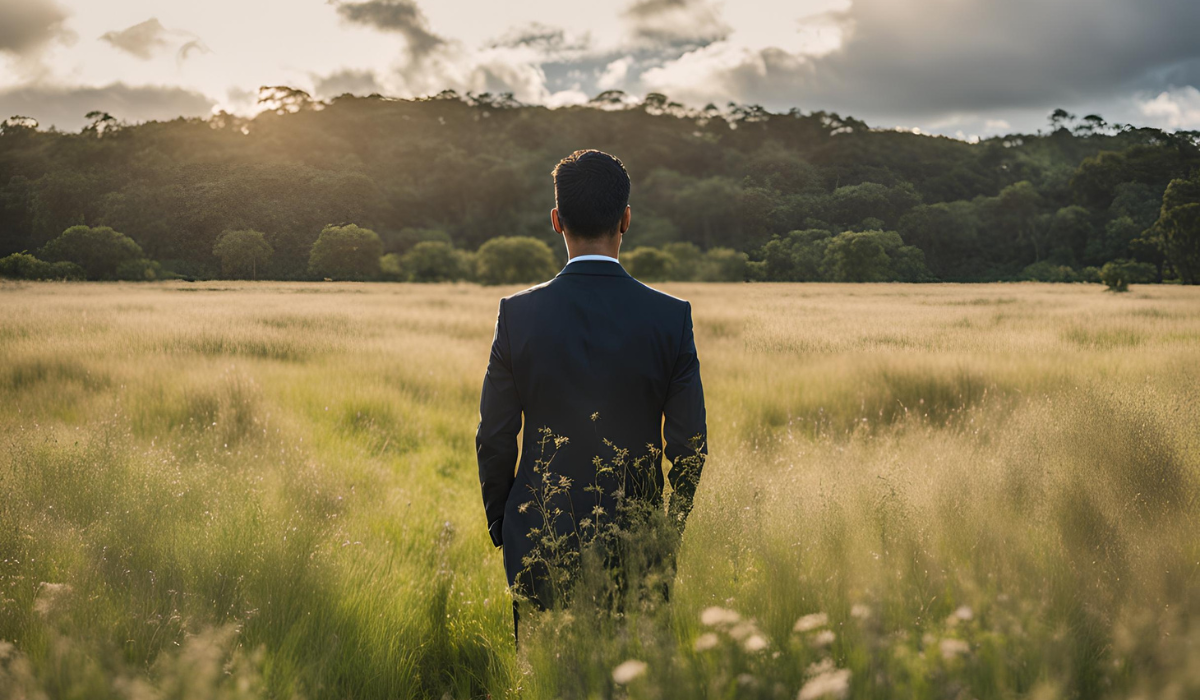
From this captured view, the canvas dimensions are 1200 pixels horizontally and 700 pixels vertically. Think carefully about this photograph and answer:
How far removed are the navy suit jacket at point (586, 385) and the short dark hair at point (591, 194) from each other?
154 millimetres

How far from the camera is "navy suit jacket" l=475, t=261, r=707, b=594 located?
217cm

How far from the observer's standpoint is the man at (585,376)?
7.15 feet

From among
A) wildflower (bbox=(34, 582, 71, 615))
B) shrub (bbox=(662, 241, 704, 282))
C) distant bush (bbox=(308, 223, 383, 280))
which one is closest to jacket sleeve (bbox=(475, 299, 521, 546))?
wildflower (bbox=(34, 582, 71, 615))

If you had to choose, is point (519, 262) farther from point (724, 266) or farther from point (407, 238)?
point (407, 238)

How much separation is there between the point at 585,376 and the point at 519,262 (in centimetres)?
3281

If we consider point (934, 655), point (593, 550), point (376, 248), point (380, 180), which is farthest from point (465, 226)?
point (934, 655)

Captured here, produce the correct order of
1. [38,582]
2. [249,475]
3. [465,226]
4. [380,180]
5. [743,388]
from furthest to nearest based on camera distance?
[465,226]
[743,388]
[380,180]
[249,475]
[38,582]

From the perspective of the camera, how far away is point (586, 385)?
2201 millimetres

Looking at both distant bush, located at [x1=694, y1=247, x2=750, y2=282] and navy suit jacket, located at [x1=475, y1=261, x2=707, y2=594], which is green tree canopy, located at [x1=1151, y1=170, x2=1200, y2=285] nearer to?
distant bush, located at [x1=694, y1=247, x2=750, y2=282]

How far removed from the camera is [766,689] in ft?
5.87

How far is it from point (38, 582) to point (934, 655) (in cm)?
380

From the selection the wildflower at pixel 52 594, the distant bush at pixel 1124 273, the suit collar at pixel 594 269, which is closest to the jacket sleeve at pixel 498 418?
the suit collar at pixel 594 269

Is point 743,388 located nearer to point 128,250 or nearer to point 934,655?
point 934,655

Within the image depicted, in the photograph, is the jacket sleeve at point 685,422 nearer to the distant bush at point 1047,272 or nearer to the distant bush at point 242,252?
the distant bush at point 242,252
